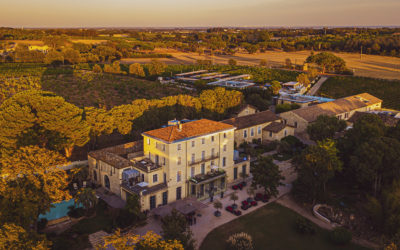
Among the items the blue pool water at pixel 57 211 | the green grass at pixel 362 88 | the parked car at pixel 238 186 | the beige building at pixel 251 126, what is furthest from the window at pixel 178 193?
the green grass at pixel 362 88

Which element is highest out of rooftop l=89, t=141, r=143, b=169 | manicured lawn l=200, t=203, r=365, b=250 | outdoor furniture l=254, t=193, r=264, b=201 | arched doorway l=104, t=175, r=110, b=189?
rooftop l=89, t=141, r=143, b=169

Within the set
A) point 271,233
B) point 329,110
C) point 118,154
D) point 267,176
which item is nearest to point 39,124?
point 118,154

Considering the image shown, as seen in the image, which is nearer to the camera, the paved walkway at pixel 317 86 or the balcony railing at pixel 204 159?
the balcony railing at pixel 204 159

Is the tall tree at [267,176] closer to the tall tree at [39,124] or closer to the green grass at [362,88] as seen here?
the tall tree at [39,124]

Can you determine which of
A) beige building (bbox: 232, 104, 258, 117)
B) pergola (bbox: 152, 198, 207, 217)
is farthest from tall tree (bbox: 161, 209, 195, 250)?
beige building (bbox: 232, 104, 258, 117)

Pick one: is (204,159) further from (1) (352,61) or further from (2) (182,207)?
(1) (352,61)

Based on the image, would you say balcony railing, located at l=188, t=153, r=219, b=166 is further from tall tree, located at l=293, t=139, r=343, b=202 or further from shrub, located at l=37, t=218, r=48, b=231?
shrub, located at l=37, t=218, r=48, b=231

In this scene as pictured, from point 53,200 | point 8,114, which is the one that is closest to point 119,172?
point 53,200
